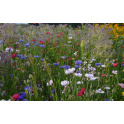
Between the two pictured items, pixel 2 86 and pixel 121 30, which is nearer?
pixel 2 86

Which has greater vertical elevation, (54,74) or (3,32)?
(3,32)

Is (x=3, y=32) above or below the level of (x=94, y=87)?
above

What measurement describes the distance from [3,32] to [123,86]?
1315mm

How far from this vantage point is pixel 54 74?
126 cm
